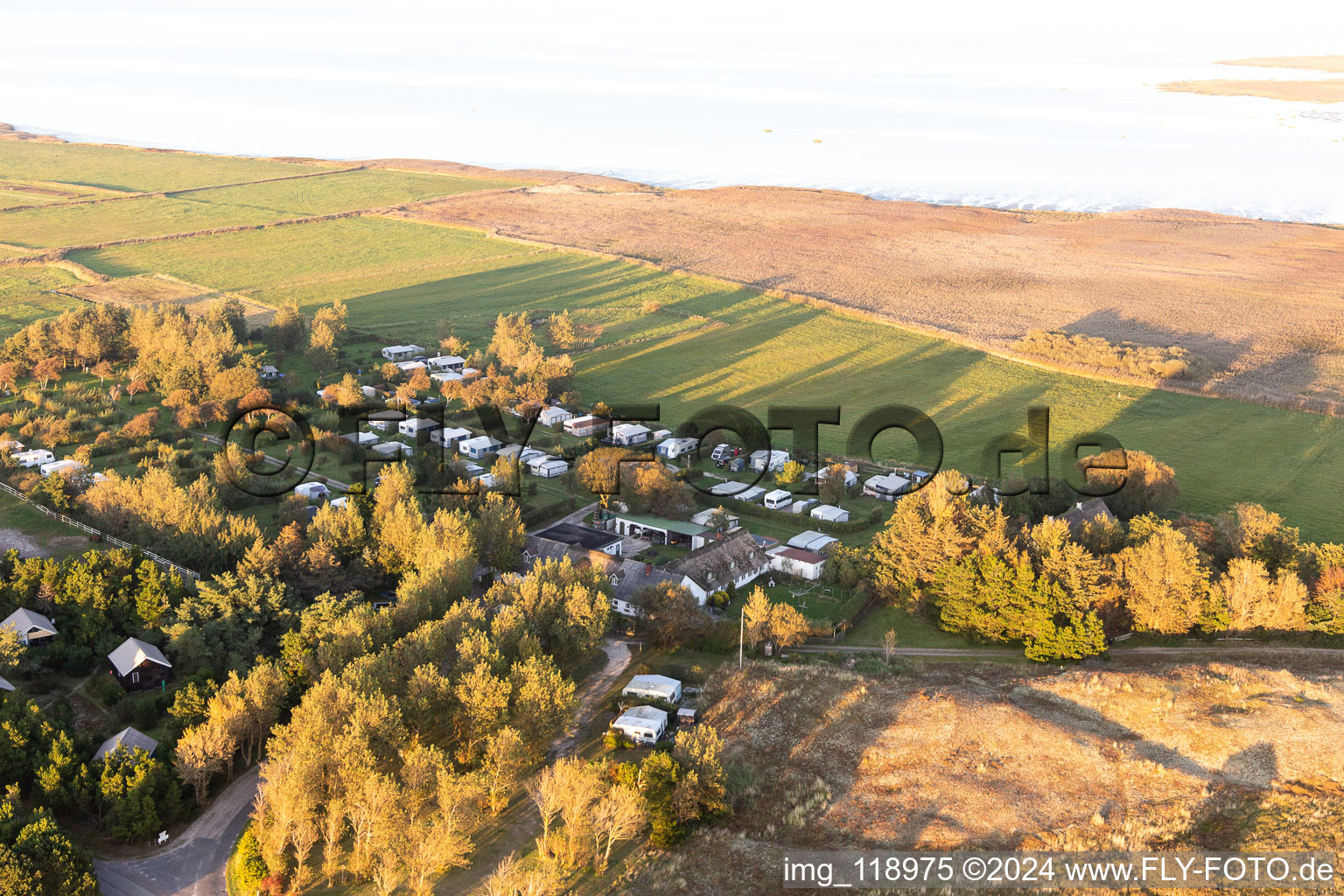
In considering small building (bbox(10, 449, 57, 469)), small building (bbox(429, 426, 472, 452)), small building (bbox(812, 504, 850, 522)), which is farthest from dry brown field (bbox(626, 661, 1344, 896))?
small building (bbox(10, 449, 57, 469))

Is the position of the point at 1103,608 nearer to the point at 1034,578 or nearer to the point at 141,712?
the point at 1034,578

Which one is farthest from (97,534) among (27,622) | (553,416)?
(553,416)

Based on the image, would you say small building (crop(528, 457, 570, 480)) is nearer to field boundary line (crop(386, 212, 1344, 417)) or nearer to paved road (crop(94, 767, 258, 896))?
paved road (crop(94, 767, 258, 896))

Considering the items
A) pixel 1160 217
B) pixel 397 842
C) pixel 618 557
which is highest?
pixel 1160 217

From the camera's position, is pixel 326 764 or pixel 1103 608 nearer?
pixel 326 764

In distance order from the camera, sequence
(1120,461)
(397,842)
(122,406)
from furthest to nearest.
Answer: (122,406), (1120,461), (397,842)

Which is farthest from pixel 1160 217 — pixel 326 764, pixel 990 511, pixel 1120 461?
pixel 326 764

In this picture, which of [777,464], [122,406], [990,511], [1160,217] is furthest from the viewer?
[1160,217]
